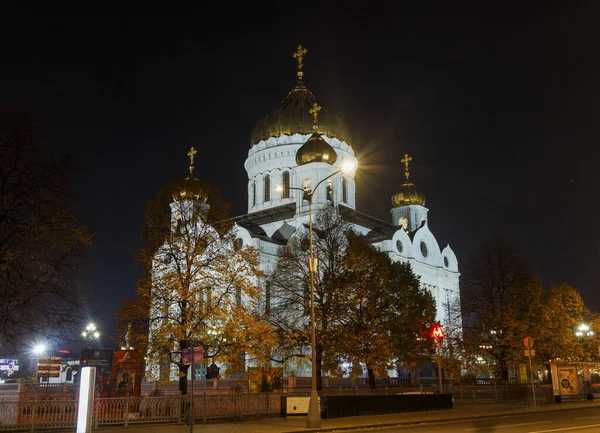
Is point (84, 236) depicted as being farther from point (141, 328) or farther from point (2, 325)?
point (141, 328)

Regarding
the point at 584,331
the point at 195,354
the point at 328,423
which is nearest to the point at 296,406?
the point at 328,423

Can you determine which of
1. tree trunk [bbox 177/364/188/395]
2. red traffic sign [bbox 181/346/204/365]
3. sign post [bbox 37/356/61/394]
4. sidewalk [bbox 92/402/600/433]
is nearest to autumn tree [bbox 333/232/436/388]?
sidewalk [bbox 92/402/600/433]

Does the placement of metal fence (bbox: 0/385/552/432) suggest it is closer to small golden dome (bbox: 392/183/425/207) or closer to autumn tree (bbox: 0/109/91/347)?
autumn tree (bbox: 0/109/91/347)

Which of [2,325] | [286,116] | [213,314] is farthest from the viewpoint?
[286,116]

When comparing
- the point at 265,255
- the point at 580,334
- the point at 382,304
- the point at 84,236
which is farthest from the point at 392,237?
the point at 84,236

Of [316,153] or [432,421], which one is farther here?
[316,153]

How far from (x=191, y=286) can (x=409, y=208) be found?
48.2 meters

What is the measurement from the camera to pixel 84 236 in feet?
68.0

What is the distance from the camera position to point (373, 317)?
1359 inches

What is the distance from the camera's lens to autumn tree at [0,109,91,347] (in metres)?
18.9

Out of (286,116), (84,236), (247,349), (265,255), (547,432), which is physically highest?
(286,116)

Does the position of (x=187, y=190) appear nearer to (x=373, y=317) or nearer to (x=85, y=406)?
(x=373, y=317)

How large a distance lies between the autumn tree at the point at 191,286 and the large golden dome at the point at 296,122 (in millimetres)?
43864

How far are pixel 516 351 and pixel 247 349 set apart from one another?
2110cm
